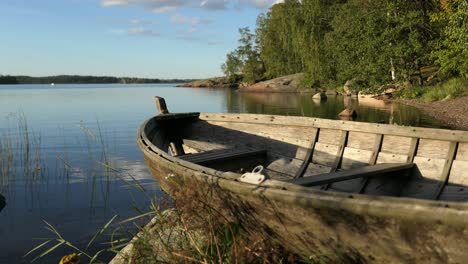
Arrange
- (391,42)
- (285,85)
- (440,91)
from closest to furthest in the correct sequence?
(440,91), (391,42), (285,85)

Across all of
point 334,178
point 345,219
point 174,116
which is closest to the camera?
point 345,219

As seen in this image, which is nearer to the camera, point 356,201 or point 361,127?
point 356,201

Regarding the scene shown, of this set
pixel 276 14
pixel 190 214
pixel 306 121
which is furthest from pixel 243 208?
pixel 276 14

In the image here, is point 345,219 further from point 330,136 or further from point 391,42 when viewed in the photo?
point 391,42

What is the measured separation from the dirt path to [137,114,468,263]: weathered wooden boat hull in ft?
46.3

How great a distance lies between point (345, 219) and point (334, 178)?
1877 mm

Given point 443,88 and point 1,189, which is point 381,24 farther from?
point 1,189

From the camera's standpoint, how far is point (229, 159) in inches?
261

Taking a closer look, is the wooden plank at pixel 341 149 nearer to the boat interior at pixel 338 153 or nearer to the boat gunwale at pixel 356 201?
the boat interior at pixel 338 153

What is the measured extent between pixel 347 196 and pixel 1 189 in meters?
8.77

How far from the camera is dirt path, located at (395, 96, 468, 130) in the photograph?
16312mm

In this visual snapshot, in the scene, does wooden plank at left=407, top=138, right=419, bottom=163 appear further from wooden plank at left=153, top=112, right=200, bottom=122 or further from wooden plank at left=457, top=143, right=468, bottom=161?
wooden plank at left=153, top=112, right=200, bottom=122

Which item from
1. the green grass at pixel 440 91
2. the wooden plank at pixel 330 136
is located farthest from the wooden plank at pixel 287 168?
the green grass at pixel 440 91

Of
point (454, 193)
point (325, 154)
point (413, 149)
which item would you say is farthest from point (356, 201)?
point (325, 154)
